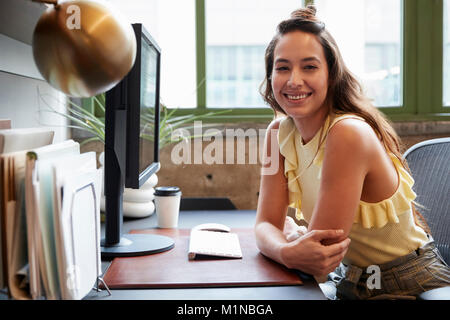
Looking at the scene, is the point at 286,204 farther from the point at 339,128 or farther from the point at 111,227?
the point at 111,227

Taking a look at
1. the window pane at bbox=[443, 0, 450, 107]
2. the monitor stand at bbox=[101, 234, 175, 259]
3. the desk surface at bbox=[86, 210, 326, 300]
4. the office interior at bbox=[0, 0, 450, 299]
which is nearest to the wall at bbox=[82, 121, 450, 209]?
the office interior at bbox=[0, 0, 450, 299]

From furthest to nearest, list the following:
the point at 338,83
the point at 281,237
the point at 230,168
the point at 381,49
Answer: the point at 381,49 → the point at 230,168 → the point at 338,83 → the point at 281,237

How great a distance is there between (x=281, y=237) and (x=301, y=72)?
0.45 metres

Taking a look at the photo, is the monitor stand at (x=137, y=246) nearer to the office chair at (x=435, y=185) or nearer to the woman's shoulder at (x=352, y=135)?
the woman's shoulder at (x=352, y=135)

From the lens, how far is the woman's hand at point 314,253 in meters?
1.03

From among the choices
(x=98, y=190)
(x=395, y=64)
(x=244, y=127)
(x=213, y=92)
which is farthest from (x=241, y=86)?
(x=98, y=190)

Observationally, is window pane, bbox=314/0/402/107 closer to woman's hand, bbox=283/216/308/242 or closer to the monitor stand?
woman's hand, bbox=283/216/308/242

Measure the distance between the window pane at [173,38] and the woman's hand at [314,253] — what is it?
56.5 inches

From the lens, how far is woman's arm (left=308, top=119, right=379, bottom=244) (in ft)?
3.67

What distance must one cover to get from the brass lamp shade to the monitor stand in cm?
63

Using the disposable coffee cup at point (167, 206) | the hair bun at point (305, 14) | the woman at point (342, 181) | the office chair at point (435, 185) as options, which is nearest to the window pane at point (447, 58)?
the office chair at point (435, 185)

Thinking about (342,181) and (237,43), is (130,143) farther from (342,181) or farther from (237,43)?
(237,43)

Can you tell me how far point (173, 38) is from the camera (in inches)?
93.9

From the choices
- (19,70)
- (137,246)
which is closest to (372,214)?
(137,246)
